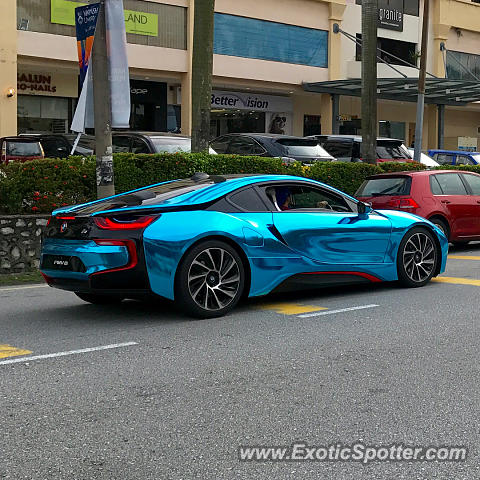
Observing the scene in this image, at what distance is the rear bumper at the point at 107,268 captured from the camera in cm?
729

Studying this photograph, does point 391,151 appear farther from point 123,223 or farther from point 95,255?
point 95,255

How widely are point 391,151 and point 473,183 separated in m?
8.39

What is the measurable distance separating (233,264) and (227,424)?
3320 millimetres

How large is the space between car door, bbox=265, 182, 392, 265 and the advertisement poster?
5.32 meters

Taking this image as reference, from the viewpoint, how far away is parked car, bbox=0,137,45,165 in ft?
61.9

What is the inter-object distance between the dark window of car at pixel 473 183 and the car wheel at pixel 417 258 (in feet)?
17.1

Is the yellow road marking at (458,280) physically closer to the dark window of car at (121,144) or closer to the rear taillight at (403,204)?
the rear taillight at (403,204)

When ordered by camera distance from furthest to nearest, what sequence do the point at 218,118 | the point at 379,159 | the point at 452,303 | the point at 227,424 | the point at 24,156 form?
1. the point at 218,118
2. the point at 379,159
3. the point at 24,156
4. the point at 452,303
5. the point at 227,424

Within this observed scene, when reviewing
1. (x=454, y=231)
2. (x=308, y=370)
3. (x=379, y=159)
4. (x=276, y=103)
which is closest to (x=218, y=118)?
(x=276, y=103)

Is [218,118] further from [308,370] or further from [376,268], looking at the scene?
[308,370]

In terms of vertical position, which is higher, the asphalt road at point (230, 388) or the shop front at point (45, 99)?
the shop front at point (45, 99)

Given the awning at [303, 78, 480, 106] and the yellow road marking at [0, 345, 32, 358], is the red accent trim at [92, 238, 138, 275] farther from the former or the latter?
the awning at [303, 78, 480, 106]

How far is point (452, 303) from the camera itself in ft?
28.5

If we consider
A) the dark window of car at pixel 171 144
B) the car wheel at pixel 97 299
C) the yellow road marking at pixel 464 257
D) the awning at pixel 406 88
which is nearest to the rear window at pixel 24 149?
the dark window of car at pixel 171 144
